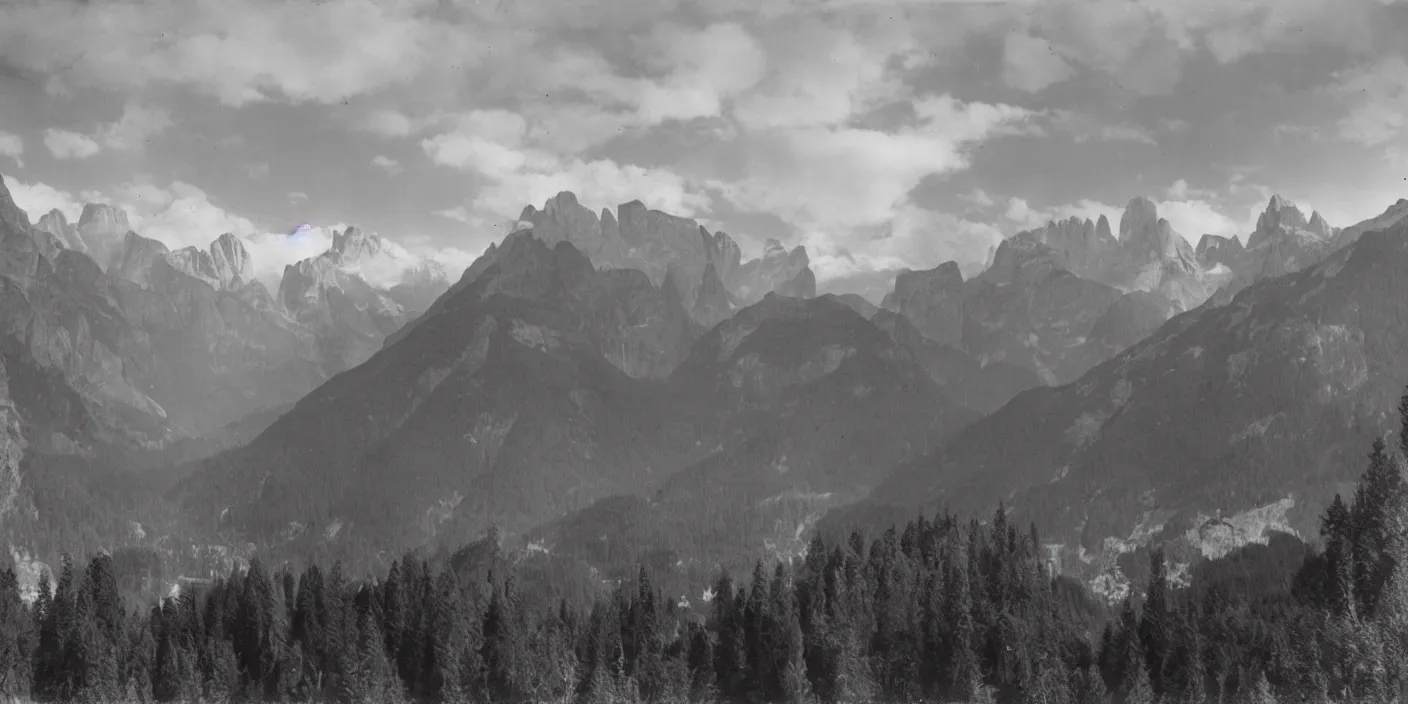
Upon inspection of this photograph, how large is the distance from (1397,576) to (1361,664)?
12470 mm

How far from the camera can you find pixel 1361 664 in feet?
618

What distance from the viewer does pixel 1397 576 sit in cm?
19138
